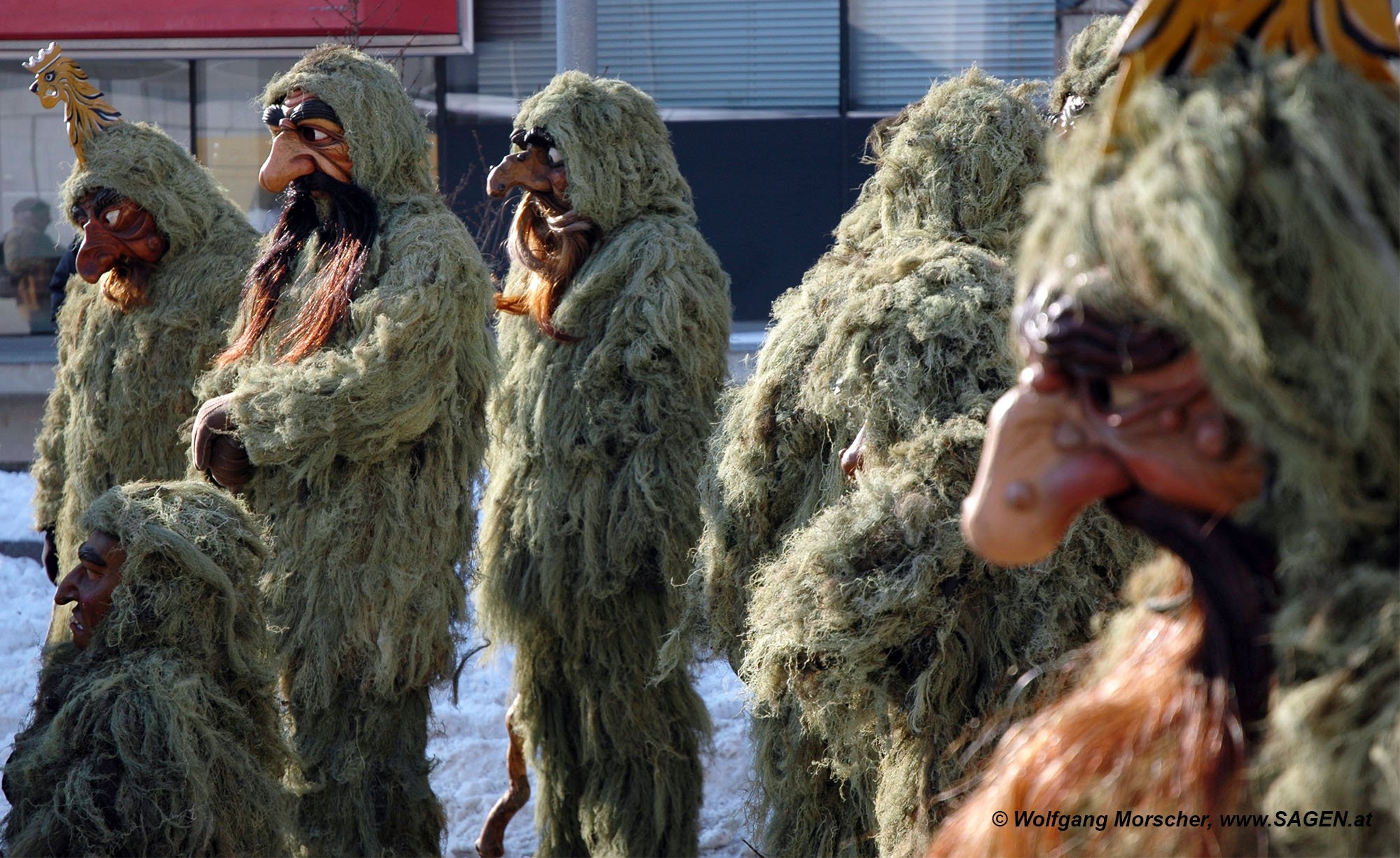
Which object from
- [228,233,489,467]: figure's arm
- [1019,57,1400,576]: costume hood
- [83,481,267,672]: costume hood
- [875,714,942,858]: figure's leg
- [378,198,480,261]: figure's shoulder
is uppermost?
[1019,57,1400,576]: costume hood

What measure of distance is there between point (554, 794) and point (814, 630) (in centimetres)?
243

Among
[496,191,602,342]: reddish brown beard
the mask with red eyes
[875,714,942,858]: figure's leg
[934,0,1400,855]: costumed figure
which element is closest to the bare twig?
[496,191,602,342]: reddish brown beard

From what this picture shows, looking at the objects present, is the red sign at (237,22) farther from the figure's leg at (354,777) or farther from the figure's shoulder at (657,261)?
the figure's leg at (354,777)

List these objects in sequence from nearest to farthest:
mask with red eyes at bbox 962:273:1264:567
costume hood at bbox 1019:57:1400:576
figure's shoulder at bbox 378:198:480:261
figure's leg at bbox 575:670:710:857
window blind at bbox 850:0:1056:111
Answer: costume hood at bbox 1019:57:1400:576
mask with red eyes at bbox 962:273:1264:567
figure's shoulder at bbox 378:198:480:261
figure's leg at bbox 575:670:710:857
window blind at bbox 850:0:1056:111

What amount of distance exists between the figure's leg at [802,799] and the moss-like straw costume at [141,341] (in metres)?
2.22

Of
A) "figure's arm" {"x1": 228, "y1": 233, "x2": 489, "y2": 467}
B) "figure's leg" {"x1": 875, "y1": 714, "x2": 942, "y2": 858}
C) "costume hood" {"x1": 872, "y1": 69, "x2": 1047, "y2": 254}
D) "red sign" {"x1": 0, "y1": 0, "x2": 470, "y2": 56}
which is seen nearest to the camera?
"figure's leg" {"x1": 875, "y1": 714, "x2": 942, "y2": 858}

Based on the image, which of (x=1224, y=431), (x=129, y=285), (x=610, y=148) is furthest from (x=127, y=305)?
(x=1224, y=431)

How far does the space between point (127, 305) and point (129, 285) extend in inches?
2.4

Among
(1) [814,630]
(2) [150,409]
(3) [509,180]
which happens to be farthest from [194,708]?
(3) [509,180]

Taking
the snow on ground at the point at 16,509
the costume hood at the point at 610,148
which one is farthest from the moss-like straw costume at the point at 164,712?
the snow on ground at the point at 16,509

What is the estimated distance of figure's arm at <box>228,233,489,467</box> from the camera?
3393mm

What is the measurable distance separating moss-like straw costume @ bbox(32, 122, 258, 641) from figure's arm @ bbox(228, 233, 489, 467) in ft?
2.52

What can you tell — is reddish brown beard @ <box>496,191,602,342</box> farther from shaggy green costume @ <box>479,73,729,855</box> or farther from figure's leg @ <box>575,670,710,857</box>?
figure's leg @ <box>575,670,710,857</box>

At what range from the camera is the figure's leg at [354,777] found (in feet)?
11.8
